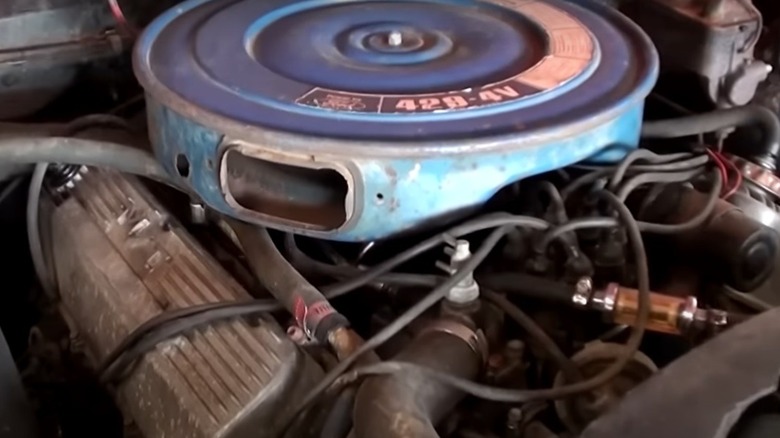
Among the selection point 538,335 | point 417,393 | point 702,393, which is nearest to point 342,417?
point 417,393

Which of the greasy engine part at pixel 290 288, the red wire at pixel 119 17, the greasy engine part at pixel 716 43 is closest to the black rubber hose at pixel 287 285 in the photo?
the greasy engine part at pixel 290 288

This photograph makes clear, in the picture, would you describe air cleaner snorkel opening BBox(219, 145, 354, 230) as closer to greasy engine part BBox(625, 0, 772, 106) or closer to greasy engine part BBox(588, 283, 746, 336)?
greasy engine part BBox(588, 283, 746, 336)

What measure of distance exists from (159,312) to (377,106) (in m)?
0.30

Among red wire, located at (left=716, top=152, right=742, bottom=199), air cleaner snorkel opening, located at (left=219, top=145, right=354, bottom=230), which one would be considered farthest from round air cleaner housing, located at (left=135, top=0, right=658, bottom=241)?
red wire, located at (left=716, top=152, right=742, bottom=199)

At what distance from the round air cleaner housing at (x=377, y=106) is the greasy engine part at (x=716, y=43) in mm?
92

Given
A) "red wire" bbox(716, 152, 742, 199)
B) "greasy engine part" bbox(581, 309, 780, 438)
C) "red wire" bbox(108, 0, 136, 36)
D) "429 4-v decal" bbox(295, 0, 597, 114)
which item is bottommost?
"red wire" bbox(716, 152, 742, 199)

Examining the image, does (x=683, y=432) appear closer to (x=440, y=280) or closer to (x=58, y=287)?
(x=440, y=280)

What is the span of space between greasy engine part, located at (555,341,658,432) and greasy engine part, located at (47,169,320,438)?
218 millimetres

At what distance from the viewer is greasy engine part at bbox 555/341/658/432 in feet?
2.75

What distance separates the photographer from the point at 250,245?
38.3 inches

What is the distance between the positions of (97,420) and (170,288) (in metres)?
0.26

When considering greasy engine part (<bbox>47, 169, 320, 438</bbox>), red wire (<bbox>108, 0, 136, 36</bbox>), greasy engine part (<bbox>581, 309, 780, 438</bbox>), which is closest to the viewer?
greasy engine part (<bbox>581, 309, 780, 438</bbox>)

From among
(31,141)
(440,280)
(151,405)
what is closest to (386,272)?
(440,280)

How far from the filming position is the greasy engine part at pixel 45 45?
1236mm
